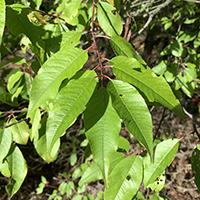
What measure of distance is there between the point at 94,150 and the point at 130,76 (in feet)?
1.03

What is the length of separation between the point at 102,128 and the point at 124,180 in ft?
1.10

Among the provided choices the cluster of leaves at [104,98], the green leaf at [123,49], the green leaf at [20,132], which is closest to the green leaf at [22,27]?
the cluster of leaves at [104,98]

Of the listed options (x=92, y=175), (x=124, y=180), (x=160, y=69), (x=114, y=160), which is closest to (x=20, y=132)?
(x=92, y=175)

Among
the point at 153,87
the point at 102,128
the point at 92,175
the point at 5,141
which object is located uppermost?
the point at 153,87

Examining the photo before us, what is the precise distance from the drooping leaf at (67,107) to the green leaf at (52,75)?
4 cm

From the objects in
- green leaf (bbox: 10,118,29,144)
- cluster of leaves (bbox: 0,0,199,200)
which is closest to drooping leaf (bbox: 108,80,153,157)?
cluster of leaves (bbox: 0,0,199,200)

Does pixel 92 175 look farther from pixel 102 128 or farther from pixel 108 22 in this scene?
pixel 108 22

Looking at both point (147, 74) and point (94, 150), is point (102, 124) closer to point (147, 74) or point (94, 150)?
point (94, 150)

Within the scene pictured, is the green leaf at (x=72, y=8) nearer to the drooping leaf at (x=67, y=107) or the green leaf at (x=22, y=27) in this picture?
the green leaf at (x=22, y=27)

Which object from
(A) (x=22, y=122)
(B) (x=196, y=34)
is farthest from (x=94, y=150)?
(B) (x=196, y=34)

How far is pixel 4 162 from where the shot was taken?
131cm

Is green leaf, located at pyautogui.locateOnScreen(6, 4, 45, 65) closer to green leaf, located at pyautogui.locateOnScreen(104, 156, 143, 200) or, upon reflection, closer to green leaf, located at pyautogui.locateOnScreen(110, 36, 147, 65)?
green leaf, located at pyautogui.locateOnScreen(110, 36, 147, 65)

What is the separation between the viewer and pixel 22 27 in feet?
2.71

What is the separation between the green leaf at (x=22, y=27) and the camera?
0.82 meters
